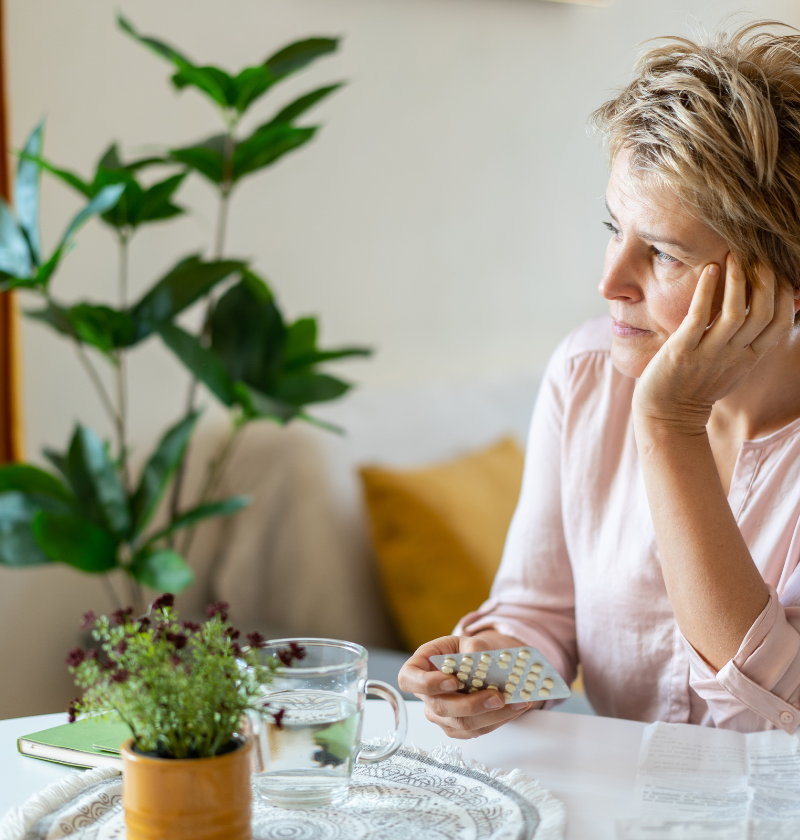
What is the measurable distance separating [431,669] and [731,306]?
45cm

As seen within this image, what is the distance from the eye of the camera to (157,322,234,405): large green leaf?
4.72 ft

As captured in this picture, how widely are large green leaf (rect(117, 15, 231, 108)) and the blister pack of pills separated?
0.95 metres

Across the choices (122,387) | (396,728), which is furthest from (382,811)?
(122,387)

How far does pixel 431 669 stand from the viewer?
88 centimetres

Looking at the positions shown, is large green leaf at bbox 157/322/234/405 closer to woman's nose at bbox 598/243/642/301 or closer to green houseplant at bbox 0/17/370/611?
green houseplant at bbox 0/17/370/611

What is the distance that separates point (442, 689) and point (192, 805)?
283 millimetres

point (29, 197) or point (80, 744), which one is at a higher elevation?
point (29, 197)

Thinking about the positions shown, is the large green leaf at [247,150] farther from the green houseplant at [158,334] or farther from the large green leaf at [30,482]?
the large green leaf at [30,482]

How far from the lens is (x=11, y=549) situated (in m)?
1.35

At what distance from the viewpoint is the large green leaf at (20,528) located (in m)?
1.35

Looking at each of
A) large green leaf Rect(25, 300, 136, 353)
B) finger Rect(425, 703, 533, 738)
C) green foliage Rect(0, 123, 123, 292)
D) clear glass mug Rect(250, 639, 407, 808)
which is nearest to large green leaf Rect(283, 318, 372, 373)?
large green leaf Rect(25, 300, 136, 353)

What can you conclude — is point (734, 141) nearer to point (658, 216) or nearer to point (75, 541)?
point (658, 216)

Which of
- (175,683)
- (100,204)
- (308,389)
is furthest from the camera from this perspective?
(308,389)

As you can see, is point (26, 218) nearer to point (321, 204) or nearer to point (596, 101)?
point (321, 204)
